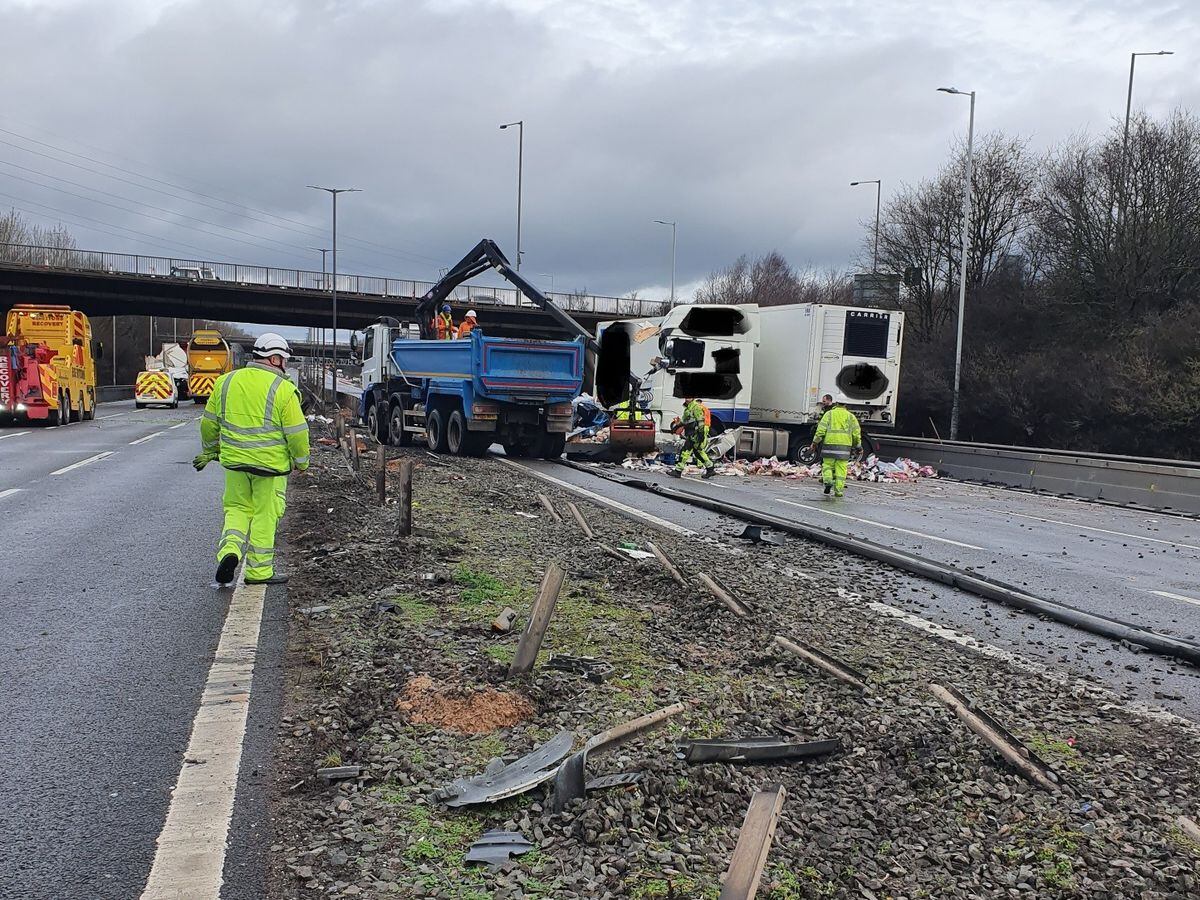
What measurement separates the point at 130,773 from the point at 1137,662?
5.47 m

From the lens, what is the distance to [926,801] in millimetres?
3643

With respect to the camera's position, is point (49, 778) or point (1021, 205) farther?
point (1021, 205)

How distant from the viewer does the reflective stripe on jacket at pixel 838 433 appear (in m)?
15.9

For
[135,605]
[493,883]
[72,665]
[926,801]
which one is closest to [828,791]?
[926,801]

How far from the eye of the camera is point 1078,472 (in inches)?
755

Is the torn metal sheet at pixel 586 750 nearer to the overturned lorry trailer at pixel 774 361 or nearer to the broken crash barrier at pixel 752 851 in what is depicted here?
the broken crash barrier at pixel 752 851

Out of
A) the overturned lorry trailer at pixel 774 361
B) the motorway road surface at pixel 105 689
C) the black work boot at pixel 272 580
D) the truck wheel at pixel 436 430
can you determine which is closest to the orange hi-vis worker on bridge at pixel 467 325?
the truck wheel at pixel 436 430

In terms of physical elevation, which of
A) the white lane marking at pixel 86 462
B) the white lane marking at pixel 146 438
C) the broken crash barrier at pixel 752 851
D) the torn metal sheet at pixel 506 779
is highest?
the broken crash barrier at pixel 752 851

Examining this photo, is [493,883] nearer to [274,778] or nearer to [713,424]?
[274,778]

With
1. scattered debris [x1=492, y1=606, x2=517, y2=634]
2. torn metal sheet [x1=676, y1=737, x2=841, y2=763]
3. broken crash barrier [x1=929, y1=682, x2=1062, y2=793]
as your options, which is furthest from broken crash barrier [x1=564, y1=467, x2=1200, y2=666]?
scattered debris [x1=492, y1=606, x2=517, y2=634]

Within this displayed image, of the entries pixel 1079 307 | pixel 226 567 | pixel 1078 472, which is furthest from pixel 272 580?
pixel 1079 307

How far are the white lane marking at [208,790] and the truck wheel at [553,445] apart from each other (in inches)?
618

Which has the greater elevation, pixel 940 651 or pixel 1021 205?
pixel 1021 205

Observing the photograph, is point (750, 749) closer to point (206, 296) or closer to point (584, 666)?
point (584, 666)
